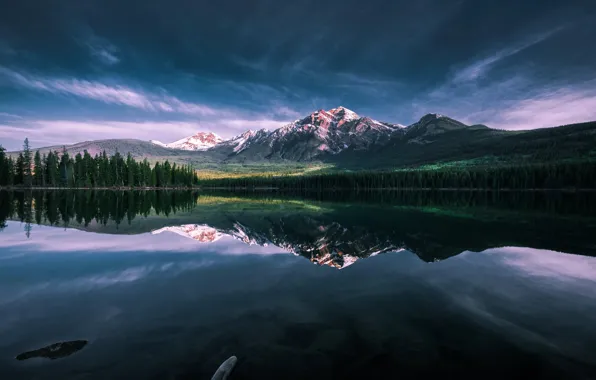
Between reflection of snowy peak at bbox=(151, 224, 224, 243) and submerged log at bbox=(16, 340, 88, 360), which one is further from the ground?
submerged log at bbox=(16, 340, 88, 360)

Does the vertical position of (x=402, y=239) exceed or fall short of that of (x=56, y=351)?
it falls short

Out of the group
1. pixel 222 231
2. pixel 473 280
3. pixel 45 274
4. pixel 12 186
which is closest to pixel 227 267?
pixel 45 274

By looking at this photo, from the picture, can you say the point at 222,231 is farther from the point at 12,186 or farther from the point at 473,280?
the point at 12,186

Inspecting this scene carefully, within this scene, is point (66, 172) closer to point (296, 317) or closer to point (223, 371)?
point (296, 317)

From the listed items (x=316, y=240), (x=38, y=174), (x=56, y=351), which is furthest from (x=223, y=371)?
(x=38, y=174)

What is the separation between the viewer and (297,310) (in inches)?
470

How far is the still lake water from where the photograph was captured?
8.20 meters

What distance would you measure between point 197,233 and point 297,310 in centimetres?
2136

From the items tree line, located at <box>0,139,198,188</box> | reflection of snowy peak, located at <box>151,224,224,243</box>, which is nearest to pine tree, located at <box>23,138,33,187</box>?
tree line, located at <box>0,139,198,188</box>

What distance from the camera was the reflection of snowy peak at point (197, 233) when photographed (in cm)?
2895

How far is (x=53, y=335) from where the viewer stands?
9578 mm

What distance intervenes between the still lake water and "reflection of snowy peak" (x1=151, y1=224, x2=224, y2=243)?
350cm

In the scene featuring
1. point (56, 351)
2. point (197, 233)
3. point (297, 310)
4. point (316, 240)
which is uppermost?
point (56, 351)

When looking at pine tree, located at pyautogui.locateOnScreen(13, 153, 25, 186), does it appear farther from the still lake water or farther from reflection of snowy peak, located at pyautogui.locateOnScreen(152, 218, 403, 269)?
the still lake water
